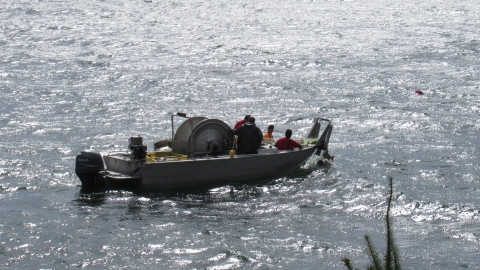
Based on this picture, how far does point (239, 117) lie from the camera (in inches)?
976

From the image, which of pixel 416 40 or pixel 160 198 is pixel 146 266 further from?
pixel 416 40

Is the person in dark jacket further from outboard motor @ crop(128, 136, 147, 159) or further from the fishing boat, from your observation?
outboard motor @ crop(128, 136, 147, 159)

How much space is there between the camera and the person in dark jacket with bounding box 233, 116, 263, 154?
16547mm

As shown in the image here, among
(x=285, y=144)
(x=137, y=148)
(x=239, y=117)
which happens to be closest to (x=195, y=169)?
(x=137, y=148)

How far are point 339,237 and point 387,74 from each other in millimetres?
19885

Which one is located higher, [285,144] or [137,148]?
[137,148]

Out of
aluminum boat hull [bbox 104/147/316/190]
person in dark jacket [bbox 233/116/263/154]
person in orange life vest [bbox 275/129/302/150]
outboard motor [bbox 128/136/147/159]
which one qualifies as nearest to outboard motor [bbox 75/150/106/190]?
aluminum boat hull [bbox 104/147/316/190]

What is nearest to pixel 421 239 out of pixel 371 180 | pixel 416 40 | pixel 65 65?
pixel 371 180

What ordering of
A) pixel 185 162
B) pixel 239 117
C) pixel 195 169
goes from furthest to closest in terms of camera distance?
pixel 239 117
pixel 195 169
pixel 185 162

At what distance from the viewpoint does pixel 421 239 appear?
13266 millimetres

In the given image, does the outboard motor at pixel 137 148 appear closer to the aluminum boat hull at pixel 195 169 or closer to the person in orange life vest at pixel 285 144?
the aluminum boat hull at pixel 195 169

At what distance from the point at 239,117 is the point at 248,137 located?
27.2 feet

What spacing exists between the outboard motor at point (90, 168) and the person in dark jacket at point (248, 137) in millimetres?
3158

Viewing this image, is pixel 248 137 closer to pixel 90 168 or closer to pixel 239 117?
pixel 90 168
